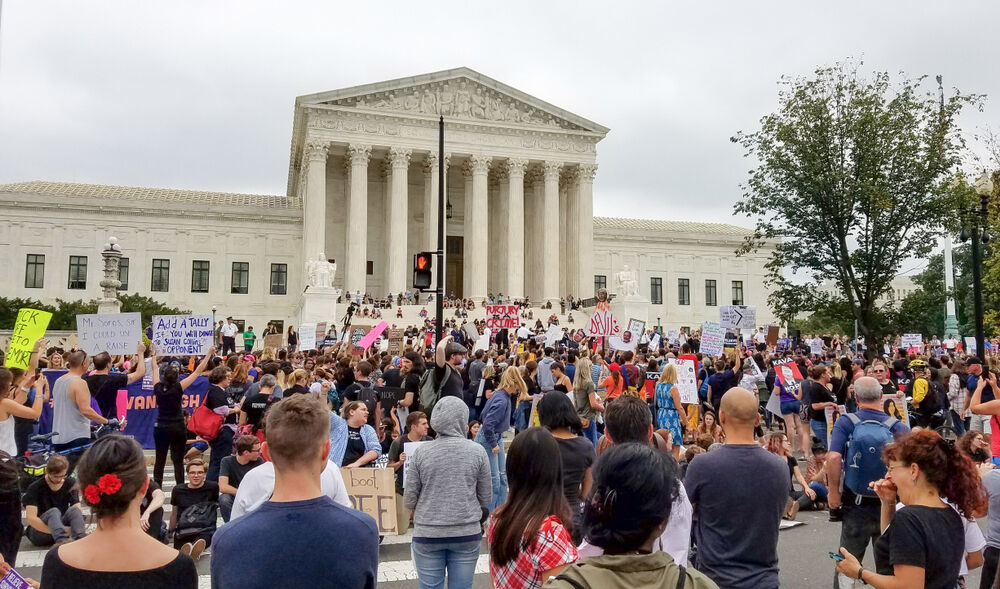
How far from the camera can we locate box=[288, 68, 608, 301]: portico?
47531 mm

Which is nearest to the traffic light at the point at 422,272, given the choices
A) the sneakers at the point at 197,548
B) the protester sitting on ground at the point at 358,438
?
the protester sitting on ground at the point at 358,438

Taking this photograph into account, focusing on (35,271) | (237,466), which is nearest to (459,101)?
(35,271)

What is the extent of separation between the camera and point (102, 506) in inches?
116

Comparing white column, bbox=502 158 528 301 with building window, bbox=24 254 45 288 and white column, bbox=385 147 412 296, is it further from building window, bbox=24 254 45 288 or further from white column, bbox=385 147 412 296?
building window, bbox=24 254 45 288

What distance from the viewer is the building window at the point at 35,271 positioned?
48812mm

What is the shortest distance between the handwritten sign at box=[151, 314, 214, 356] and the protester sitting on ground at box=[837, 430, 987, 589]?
40.7ft

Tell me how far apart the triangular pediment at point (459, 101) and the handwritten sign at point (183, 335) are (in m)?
35.7

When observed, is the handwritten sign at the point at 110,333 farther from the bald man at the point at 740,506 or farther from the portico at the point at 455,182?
the portico at the point at 455,182

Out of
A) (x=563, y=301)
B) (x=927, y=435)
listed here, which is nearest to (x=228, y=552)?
(x=927, y=435)

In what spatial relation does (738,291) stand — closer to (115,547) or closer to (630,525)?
(630,525)

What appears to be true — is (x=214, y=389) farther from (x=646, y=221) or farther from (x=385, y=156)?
(x=646, y=221)

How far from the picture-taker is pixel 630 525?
8.55 feet

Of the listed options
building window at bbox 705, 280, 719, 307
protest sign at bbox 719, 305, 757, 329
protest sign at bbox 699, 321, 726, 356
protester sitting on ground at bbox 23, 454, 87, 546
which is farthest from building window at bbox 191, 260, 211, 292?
protester sitting on ground at bbox 23, 454, 87, 546

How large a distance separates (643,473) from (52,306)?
5251 centimetres
